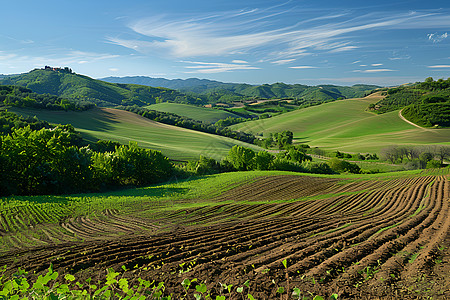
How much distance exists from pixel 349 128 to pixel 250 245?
12034 centimetres

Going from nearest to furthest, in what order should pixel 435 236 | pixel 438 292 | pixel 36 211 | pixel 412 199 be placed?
pixel 438 292
pixel 435 236
pixel 36 211
pixel 412 199

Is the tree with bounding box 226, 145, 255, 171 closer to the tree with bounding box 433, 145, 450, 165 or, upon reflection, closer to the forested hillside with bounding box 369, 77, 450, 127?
the tree with bounding box 433, 145, 450, 165

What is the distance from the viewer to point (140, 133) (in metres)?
87.6

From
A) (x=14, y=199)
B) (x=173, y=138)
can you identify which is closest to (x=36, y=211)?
(x=14, y=199)

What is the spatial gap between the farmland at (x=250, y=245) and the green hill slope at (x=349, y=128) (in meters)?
70.2

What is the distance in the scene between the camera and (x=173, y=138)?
278ft

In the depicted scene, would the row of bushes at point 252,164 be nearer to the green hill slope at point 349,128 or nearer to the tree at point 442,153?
the tree at point 442,153

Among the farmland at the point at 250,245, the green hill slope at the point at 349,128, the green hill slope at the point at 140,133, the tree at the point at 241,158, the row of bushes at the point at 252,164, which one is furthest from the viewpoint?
the green hill slope at the point at 349,128

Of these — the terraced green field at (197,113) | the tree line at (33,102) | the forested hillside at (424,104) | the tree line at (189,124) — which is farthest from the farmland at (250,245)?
the terraced green field at (197,113)

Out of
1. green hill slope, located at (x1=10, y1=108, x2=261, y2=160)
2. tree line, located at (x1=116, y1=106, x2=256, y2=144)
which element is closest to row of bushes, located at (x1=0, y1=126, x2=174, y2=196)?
green hill slope, located at (x1=10, y1=108, x2=261, y2=160)

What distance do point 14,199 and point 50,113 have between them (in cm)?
7334

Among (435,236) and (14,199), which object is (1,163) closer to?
(14,199)

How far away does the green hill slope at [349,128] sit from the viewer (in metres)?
88.8

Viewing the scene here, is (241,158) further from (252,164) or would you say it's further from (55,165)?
(55,165)
